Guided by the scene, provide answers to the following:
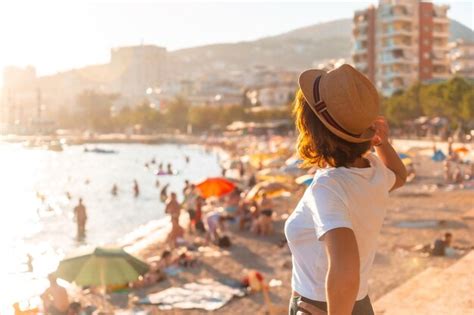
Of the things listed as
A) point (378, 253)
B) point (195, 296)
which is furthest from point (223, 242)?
point (195, 296)

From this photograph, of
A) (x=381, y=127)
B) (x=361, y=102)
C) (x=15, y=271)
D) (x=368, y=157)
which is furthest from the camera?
(x=15, y=271)

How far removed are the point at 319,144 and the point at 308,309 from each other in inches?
21.4

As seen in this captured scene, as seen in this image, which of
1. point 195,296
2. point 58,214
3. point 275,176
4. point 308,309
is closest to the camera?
point 308,309

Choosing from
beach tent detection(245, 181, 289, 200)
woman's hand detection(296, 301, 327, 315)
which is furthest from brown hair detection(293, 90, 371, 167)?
beach tent detection(245, 181, 289, 200)

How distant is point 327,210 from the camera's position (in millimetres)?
2100

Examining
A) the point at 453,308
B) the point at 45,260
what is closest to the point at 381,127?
the point at 453,308

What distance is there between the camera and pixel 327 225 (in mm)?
2064

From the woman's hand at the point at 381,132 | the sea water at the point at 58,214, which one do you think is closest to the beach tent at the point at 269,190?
the sea water at the point at 58,214

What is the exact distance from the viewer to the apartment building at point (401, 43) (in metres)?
87.9

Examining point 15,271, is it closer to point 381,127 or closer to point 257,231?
point 257,231

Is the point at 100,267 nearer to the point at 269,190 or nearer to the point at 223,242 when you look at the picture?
the point at 223,242

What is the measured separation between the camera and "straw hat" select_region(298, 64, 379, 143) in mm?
2197

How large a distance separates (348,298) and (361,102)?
0.63 metres

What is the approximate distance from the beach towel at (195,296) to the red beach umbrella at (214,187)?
840 cm
